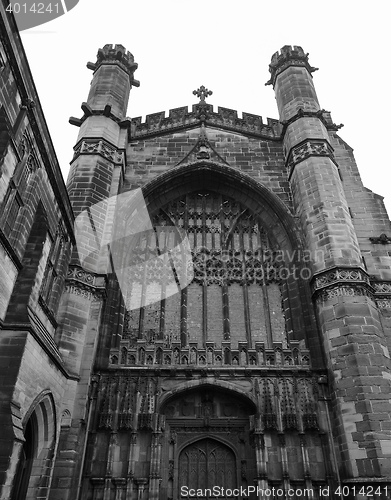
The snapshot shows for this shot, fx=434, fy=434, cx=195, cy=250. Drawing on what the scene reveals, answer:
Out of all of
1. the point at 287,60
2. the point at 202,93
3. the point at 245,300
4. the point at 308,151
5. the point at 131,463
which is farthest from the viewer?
the point at 202,93

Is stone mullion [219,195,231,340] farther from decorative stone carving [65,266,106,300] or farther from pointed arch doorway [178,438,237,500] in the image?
decorative stone carving [65,266,106,300]

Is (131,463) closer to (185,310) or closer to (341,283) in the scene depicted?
(185,310)

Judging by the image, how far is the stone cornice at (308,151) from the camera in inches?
527

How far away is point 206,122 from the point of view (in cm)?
1566

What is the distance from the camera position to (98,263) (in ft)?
37.1

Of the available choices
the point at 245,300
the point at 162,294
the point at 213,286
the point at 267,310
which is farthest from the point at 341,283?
the point at 162,294

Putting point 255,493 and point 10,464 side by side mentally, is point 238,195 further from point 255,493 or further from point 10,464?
point 10,464

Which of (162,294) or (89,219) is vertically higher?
(89,219)

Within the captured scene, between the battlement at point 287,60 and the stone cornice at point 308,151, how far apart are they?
4501 mm

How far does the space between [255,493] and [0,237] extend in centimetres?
711

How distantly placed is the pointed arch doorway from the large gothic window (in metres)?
2.31

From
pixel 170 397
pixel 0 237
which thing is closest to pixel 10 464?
pixel 0 237

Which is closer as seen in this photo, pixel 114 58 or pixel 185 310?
pixel 185 310

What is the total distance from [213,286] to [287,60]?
988cm
